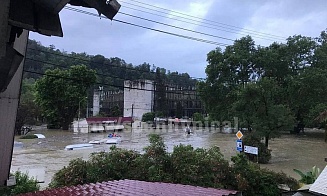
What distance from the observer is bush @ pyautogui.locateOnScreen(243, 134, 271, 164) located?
59.6 feet

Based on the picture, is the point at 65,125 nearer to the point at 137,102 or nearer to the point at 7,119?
the point at 137,102

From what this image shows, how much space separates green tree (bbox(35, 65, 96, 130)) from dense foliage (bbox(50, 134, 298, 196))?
33.6 m

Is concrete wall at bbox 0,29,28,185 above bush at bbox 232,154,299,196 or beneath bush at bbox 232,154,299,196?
above

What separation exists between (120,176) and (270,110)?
13.5 metres

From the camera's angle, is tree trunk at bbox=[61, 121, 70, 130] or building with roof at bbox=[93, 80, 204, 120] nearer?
tree trunk at bbox=[61, 121, 70, 130]

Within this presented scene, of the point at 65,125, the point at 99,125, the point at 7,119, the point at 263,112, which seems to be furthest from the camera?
the point at 99,125

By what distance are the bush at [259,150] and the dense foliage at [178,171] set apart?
9.07m

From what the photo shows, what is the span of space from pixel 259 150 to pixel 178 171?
1096 cm

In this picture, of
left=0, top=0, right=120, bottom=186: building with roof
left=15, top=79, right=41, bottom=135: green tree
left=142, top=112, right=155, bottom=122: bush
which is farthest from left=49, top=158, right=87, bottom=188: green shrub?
left=142, top=112, right=155, bottom=122: bush

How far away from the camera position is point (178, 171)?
866 centimetres

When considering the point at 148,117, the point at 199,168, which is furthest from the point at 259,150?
the point at 148,117

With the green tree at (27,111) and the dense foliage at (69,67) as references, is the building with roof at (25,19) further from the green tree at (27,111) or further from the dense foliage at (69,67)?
the green tree at (27,111)

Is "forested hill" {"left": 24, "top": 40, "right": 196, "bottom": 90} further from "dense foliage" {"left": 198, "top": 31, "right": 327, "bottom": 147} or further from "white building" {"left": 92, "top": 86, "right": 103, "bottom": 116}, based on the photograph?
"dense foliage" {"left": 198, "top": 31, "right": 327, "bottom": 147}

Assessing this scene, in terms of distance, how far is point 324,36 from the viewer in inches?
1591
